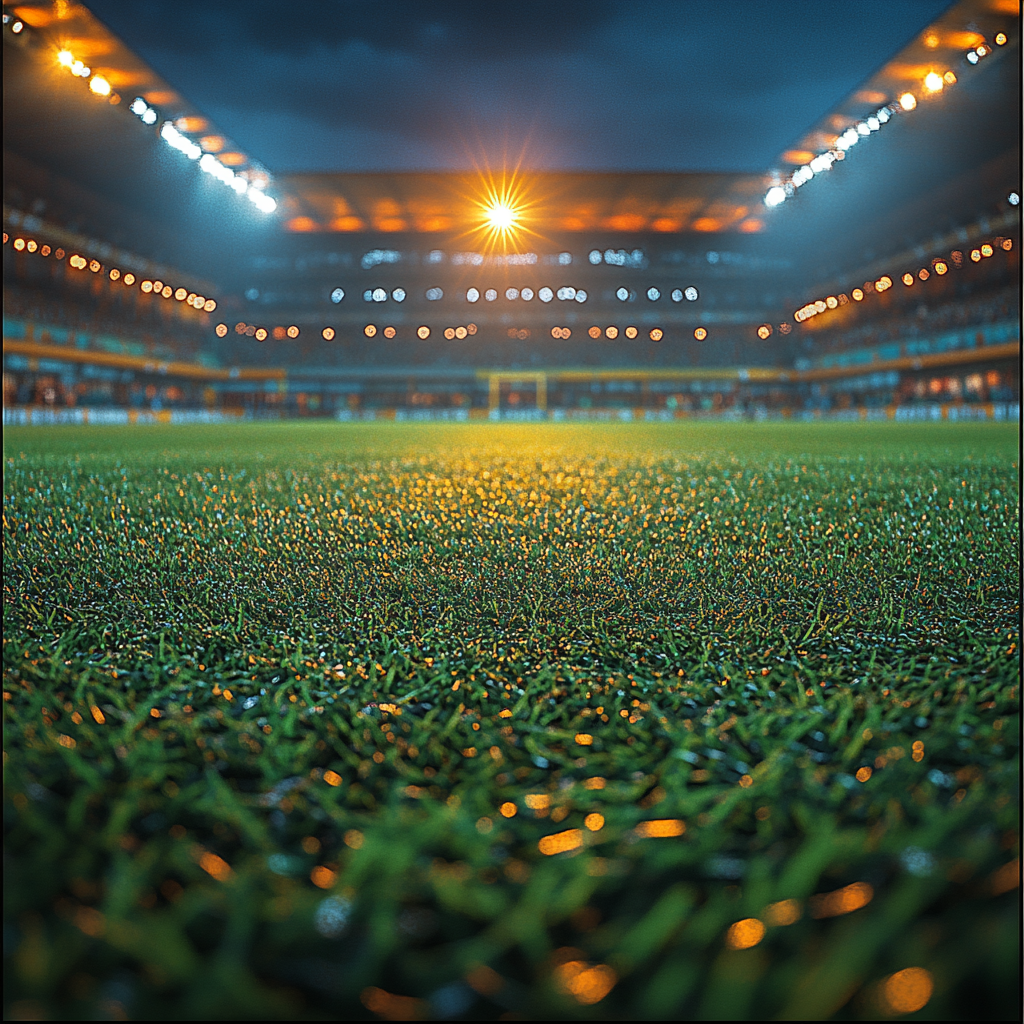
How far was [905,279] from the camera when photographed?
121 feet

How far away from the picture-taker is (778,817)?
1.98 feet

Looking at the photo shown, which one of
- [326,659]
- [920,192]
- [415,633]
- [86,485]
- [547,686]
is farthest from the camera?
[920,192]

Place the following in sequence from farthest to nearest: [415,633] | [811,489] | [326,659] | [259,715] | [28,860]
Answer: [811,489], [415,633], [326,659], [259,715], [28,860]

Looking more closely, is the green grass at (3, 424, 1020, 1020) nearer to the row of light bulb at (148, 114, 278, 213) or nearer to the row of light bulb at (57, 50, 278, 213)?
the row of light bulb at (57, 50, 278, 213)

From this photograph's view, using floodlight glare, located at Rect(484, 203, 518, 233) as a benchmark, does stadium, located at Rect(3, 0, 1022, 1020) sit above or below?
below

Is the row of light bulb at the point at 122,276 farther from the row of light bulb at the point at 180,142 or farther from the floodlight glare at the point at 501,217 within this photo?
the floodlight glare at the point at 501,217

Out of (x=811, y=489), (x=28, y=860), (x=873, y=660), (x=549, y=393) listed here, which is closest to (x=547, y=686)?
(x=873, y=660)

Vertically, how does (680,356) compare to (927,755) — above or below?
above

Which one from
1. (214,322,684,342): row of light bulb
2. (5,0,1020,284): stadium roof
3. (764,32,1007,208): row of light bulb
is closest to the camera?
(764,32,1007,208): row of light bulb

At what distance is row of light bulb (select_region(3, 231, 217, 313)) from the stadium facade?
16cm

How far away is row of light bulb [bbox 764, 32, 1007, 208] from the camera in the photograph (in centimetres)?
2169

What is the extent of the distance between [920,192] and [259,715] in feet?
137

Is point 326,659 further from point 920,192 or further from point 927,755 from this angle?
point 920,192

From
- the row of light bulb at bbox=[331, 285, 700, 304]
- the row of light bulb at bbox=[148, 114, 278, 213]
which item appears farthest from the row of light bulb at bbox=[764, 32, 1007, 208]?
the row of light bulb at bbox=[148, 114, 278, 213]
